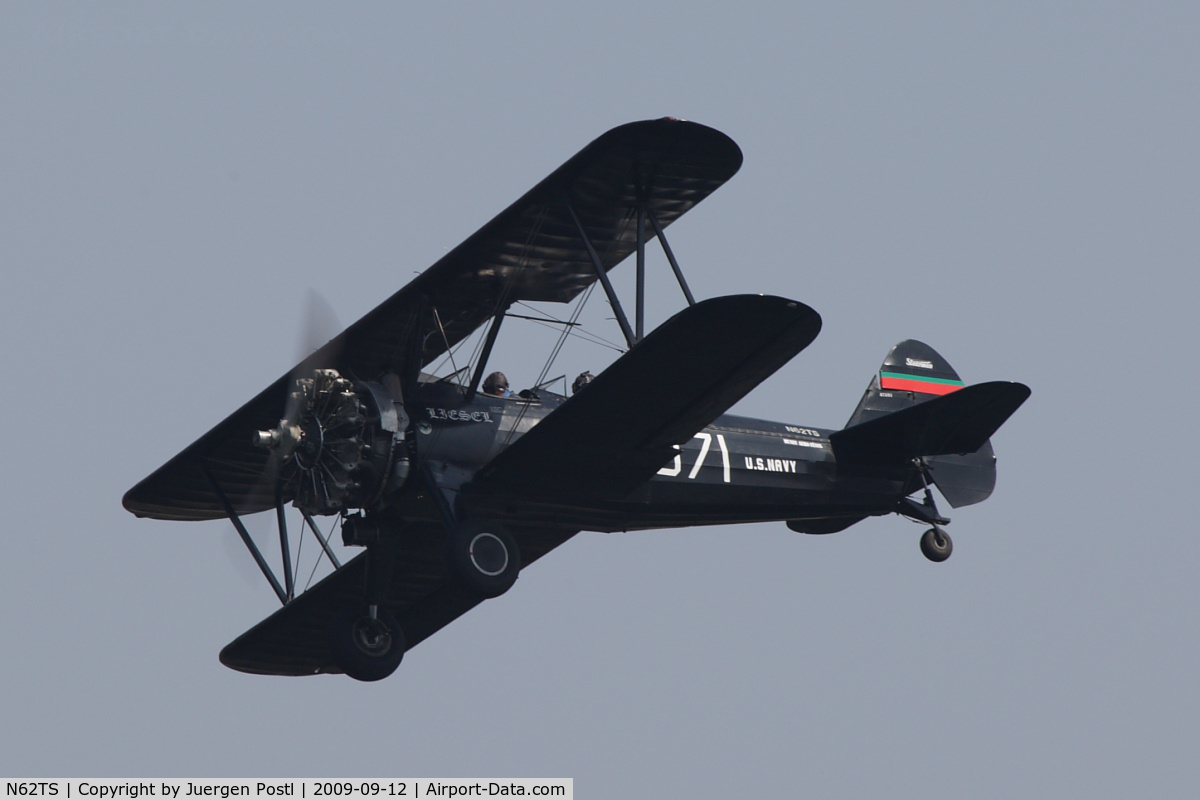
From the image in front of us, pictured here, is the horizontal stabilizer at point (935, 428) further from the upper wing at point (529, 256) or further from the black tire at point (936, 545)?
the upper wing at point (529, 256)

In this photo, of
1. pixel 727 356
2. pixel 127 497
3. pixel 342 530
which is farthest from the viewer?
pixel 127 497

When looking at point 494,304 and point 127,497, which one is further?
point 127,497

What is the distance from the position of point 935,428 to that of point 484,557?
16.3ft

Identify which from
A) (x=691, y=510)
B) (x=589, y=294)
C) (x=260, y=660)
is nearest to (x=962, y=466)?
(x=691, y=510)

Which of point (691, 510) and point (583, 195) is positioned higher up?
point (583, 195)

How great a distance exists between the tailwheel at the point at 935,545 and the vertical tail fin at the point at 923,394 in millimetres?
431

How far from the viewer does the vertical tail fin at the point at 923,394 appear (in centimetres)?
1934

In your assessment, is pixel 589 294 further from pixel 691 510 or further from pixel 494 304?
pixel 691 510

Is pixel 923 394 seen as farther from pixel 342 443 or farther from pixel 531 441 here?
pixel 342 443

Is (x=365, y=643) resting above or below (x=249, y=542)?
below

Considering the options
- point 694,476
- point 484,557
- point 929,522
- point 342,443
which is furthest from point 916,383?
point 342,443

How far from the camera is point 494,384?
16.8 metres

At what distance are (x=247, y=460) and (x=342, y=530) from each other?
2352 mm

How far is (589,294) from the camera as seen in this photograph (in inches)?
667
